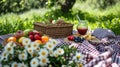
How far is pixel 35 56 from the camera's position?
9.52 ft

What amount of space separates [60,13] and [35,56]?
6.71m

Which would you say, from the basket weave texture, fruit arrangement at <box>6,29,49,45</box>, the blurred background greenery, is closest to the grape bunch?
the basket weave texture

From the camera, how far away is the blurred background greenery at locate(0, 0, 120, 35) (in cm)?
663

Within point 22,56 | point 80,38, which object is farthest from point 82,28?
point 22,56

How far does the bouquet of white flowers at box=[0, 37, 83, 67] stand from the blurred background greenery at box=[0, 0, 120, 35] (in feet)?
9.94

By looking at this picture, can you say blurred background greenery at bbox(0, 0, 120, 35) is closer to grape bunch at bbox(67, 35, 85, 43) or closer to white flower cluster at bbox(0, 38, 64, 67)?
grape bunch at bbox(67, 35, 85, 43)

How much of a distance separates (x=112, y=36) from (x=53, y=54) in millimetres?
2174

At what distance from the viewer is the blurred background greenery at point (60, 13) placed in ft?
21.8

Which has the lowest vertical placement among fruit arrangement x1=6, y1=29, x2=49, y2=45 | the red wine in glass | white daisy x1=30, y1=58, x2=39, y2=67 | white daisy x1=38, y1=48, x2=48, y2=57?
the red wine in glass

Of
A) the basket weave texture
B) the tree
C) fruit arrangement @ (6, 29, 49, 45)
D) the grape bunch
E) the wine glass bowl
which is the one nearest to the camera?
fruit arrangement @ (6, 29, 49, 45)

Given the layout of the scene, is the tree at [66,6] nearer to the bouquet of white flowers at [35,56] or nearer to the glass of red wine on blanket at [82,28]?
the glass of red wine on blanket at [82,28]

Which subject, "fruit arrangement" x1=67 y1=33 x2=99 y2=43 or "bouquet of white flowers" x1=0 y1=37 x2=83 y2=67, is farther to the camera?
"fruit arrangement" x1=67 y1=33 x2=99 y2=43

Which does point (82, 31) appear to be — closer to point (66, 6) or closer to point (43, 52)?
point (43, 52)

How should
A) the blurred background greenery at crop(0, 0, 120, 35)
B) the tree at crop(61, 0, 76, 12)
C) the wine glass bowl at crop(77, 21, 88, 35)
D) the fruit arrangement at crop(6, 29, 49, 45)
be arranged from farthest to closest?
the tree at crop(61, 0, 76, 12) < the blurred background greenery at crop(0, 0, 120, 35) < the wine glass bowl at crop(77, 21, 88, 35) < the fruit arrangement at crop(6, 29, 49, 45)
